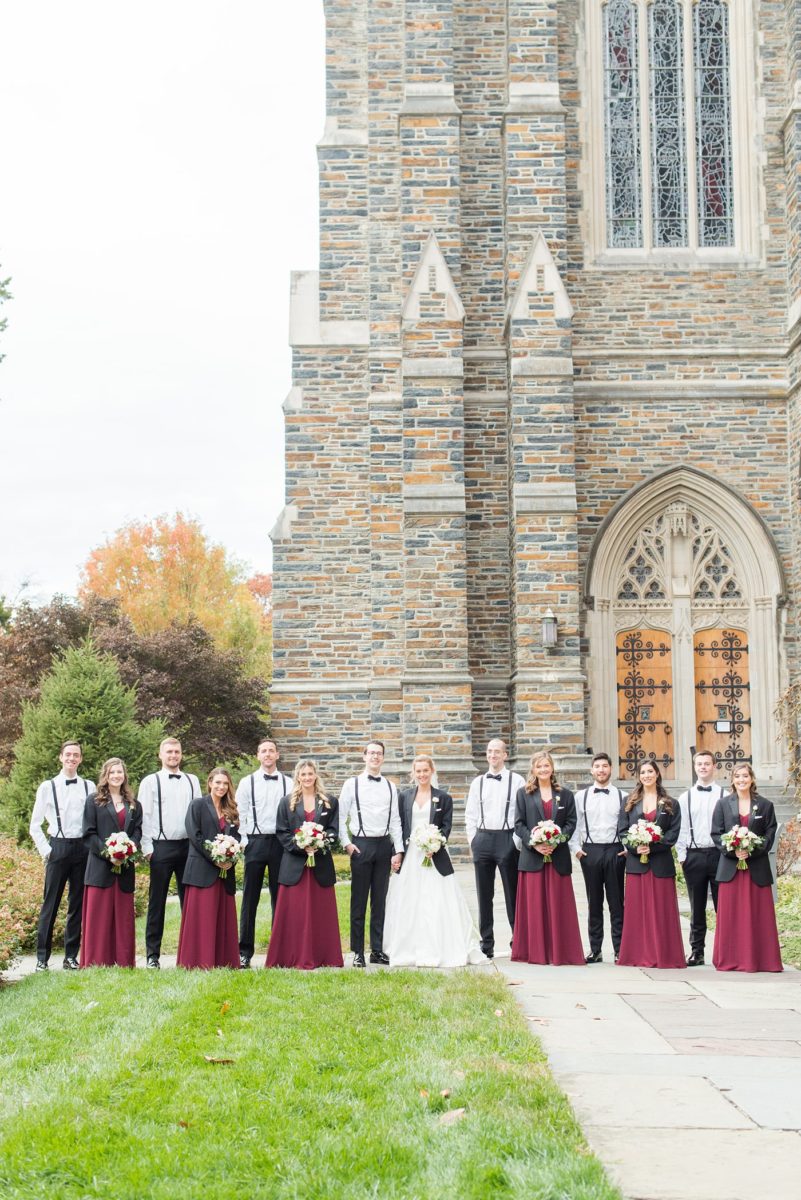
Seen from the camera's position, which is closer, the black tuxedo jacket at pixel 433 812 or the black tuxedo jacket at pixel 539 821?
the black tuxedo jacket at pixel 539 821

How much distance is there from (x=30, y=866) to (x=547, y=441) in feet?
28.8

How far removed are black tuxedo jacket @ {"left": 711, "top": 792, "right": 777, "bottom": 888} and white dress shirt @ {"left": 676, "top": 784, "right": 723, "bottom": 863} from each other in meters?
0.24

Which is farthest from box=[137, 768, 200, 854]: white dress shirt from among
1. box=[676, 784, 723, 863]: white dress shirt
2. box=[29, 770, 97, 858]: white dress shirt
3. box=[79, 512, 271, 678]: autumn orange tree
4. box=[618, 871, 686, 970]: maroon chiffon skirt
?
box=[79, 512, 271, 678]: autumn orange tree

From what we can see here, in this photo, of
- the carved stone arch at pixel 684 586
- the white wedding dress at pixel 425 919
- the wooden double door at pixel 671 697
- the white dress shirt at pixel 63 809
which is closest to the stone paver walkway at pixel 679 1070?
the white wedding dress at pixel 425 919

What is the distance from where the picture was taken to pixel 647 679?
62.4 ft

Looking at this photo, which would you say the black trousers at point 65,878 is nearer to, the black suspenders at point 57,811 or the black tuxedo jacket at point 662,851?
the black suspenders at point 57,811

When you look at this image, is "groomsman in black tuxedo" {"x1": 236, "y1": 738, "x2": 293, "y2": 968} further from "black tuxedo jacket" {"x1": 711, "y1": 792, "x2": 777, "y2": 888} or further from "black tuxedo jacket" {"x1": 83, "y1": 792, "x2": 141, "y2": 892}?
"black tuxedo jacket" {"x1": 711, "y1": 792, "x2": 777, "y2": 888}

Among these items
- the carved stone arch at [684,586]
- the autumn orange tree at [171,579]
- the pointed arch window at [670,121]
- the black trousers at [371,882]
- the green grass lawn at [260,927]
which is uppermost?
the pointed arch window at [670,121]

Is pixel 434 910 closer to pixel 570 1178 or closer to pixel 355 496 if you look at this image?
pixel 570 1178

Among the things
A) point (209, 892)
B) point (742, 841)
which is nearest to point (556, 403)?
point (742, 841)

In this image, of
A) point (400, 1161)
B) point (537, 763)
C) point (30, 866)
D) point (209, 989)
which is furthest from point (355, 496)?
point (400, 1161)

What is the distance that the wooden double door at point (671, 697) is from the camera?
18766 mm

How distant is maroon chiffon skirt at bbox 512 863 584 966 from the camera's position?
1031cm

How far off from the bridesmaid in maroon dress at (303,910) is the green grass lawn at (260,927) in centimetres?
75
